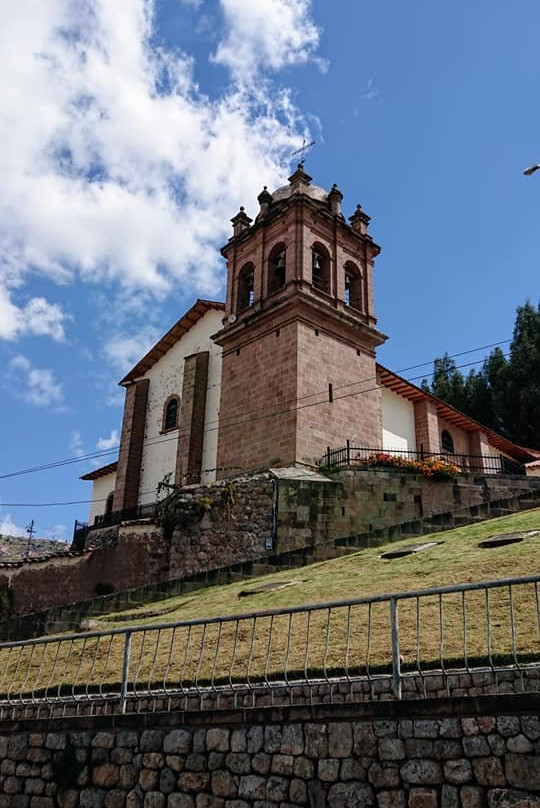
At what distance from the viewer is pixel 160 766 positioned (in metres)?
7.12

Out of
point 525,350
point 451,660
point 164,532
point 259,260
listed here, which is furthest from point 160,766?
point 525,350

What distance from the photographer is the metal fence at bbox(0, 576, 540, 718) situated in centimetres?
631

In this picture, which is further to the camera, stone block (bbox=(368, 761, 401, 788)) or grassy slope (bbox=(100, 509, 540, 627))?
grassy slope (bbox=(100, 509, 540, 627))

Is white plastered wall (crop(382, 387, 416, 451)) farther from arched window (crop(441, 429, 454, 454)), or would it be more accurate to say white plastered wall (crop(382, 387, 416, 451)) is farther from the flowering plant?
the flowering plant

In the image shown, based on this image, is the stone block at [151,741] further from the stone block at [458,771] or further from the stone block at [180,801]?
the stone block at [458,771]

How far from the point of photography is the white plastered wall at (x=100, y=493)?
33500 mm

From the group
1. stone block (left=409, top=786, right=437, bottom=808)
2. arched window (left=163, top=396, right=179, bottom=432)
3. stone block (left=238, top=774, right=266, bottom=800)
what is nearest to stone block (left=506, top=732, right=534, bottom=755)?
stone block (left=409, top=786, right=437, bottom=808)

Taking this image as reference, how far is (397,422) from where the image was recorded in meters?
29.4

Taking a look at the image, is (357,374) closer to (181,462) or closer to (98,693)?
(181,462)

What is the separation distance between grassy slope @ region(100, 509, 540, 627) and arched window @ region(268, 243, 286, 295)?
11.7m

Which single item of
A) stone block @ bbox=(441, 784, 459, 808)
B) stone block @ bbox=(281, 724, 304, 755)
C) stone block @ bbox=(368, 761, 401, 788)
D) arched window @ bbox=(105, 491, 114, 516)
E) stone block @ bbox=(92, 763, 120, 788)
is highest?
arched window @ bbox=(105, 491, 114, 516)

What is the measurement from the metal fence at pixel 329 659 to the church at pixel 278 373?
1305 centimetres

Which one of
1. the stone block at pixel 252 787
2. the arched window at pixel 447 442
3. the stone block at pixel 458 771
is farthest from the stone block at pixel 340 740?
the arched window at pixel 447 442

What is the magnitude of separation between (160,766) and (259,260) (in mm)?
21147
